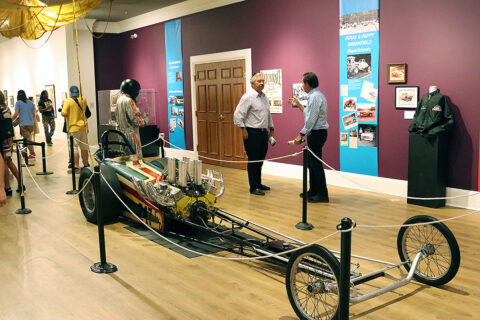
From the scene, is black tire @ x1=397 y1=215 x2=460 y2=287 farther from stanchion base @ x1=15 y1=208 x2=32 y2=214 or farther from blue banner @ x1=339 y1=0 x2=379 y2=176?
stanchion base @ x1=15 y1=208 x2=32 y2=214

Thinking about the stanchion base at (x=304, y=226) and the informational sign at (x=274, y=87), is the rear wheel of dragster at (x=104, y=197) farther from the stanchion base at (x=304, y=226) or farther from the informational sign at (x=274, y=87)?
the informational sign at (x=274, y=87)

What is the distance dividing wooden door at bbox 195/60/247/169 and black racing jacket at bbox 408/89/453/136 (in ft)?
13.9

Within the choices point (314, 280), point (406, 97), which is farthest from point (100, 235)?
point (406, 97)

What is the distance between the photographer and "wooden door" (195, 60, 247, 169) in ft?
34.2

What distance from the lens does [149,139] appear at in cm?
1305

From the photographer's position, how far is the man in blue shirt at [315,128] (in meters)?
6.91

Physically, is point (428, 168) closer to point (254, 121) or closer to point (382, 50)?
point (382, 50)

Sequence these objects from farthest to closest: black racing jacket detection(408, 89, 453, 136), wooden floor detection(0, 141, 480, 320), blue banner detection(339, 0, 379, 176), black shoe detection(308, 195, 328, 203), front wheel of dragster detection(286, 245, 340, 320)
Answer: blue banner detection(339, 0, 379, 176) < black shoe detection(308, 195, 328, 203) < black racing jacket detection(408, 89, 453, 136) < wooden floor detection(0, 141, 480, 320) < front wheel of dragster detection(286, 245, 340, 320)

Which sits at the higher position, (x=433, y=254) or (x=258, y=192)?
(x=433, y=254)

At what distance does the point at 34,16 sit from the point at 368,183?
5.50m

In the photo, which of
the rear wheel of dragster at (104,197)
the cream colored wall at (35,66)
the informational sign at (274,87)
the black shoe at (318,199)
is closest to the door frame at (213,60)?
the informational sign at (274,87)

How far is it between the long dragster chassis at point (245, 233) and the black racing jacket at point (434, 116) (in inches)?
74.9

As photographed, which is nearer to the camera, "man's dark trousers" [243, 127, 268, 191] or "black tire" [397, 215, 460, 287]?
"black tire" [397, 215, 460, 287]

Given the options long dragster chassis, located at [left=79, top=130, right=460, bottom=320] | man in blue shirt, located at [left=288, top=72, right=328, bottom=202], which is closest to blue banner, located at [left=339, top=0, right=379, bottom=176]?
man in blue shirt, located at [left=288, top=72, right=328, bottom=202]
